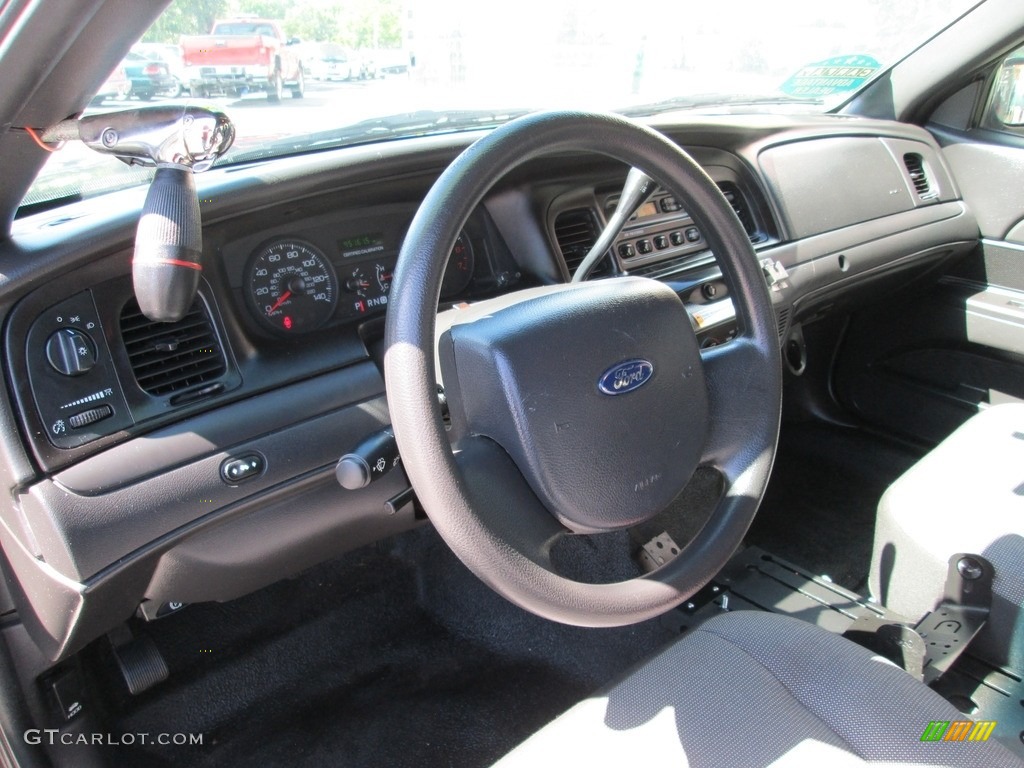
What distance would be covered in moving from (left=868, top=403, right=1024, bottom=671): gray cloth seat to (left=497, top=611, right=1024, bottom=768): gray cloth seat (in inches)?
12.6

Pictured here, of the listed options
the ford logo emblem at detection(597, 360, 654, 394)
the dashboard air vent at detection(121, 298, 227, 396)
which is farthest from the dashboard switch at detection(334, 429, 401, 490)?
the dashboard air vent at detection(121, 298, 227, 396)

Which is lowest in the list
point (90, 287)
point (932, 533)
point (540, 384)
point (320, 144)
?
point (932, 533)

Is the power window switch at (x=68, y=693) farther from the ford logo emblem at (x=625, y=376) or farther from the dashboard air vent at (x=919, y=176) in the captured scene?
Answer: the dashboard air vent at (x=919, y=176)

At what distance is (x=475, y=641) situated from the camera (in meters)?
2.07

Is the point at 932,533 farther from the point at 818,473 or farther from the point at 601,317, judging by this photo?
the point at 818,473

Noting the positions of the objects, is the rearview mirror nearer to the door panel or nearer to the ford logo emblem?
the door panel

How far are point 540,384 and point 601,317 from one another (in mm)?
140

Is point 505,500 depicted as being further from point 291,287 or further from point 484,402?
point 291,287

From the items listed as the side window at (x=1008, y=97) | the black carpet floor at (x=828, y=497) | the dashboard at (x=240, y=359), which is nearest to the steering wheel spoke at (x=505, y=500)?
the dashboard at (x=240, y=359)

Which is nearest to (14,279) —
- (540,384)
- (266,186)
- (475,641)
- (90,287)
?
(90,287)

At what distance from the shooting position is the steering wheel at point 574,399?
0.92m

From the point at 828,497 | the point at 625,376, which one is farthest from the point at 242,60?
the point at 828,497

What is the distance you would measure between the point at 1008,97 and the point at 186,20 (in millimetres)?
2494

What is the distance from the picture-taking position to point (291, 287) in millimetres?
1452
